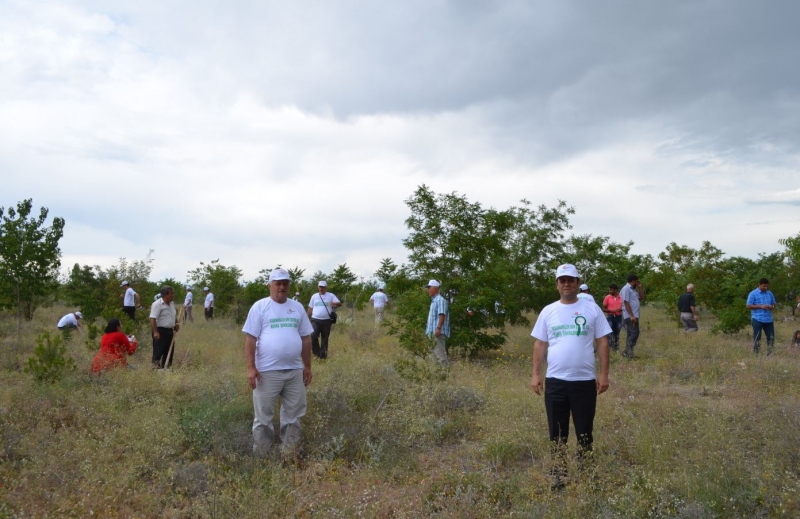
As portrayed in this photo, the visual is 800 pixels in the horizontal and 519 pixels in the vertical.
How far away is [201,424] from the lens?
6227mm

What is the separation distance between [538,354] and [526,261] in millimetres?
14405

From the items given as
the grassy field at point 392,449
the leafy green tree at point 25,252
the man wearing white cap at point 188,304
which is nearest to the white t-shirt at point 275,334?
the grassy field at point 392,449

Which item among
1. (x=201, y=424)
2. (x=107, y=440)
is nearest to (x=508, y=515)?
(x=201, y=424)

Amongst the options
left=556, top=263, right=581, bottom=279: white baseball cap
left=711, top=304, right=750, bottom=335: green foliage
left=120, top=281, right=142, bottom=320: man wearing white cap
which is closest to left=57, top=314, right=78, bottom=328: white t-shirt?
left=120, top=281, right=142, bottom=320: man wearing white cap

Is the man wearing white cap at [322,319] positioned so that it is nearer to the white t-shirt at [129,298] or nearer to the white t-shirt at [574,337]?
the white t-shirt at [129,298]

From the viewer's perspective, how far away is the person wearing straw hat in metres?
9.76

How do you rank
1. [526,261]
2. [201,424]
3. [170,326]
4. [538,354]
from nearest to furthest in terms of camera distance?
[538,354], [201,424], [170,326], [526,261]

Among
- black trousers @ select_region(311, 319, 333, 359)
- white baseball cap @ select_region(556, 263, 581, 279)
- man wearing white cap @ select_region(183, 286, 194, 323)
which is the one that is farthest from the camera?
man wearing white cap @ select_region(183, 286, 194, 323)

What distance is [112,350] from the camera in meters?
8.92

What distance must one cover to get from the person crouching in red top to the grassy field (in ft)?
1.21

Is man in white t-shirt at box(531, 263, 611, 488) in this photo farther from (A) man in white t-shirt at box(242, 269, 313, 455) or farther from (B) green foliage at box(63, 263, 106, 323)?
(B) green foliage at box(63, 263, 106, 323)

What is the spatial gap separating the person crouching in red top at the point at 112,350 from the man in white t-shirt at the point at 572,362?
6.39 meters

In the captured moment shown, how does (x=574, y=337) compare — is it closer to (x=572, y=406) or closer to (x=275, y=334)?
(x=572, y=406)

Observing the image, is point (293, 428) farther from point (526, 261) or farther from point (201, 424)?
point (526, 261)
